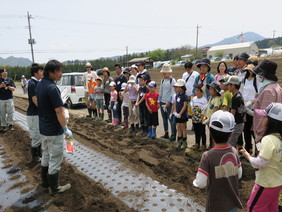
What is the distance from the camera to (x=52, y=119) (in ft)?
10.2

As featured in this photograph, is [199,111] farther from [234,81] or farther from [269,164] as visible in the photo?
[269,164]

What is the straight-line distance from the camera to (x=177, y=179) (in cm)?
361

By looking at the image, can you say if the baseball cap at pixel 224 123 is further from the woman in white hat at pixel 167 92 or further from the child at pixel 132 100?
the child at pixel 132 100

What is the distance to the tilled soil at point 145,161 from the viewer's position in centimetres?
322

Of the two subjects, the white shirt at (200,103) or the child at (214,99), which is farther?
the white shirt at (200,103)

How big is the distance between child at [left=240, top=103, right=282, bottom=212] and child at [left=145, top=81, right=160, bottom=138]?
11.6 feet

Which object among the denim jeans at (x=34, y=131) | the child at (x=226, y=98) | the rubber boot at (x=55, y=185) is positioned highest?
the child at (x=226, y=98)

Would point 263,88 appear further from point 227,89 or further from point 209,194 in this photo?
point 209,194

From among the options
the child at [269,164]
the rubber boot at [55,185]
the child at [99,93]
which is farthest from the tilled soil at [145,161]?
the child at [99,93]

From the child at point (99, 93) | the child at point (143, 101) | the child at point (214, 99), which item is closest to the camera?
the child at point (214, 99)

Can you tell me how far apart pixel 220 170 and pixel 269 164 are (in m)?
0.52

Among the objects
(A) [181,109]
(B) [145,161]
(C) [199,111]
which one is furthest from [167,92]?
(B) [145,161]

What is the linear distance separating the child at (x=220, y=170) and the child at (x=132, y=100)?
419cm

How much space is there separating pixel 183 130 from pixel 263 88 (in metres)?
2.12
